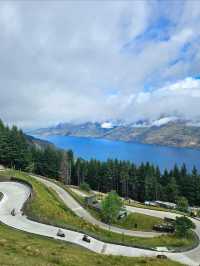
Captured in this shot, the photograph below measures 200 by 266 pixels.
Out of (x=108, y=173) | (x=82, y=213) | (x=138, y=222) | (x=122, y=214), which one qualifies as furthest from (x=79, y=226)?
(x=108, y=173)

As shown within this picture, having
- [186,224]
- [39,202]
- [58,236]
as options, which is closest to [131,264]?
[58,236]

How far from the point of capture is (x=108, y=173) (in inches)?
4186

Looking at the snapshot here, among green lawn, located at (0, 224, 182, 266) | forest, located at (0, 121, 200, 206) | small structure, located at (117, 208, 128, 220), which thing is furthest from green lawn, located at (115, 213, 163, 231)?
forest, located at (0, 121, 200, 206)

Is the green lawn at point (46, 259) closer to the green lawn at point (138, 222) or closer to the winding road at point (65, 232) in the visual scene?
the winding road at point (65, 232)

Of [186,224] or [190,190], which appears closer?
[186,224]

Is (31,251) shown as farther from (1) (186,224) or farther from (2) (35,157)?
(2) (35,157)

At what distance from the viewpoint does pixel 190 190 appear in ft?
317

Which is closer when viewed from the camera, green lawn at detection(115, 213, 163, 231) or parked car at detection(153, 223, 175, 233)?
parked car at detection(153, 223, 175, 233)

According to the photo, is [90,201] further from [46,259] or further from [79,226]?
[46,259]

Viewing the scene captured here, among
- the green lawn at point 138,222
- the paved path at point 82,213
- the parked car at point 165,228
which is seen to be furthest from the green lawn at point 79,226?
the green lawn at point 138,222

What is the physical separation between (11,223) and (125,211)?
92.3 feet

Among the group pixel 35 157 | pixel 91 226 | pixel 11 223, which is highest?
pixel 35 157

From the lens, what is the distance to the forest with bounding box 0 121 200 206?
9688 cm

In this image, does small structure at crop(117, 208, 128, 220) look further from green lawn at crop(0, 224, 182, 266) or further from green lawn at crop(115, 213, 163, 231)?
green lawn at crop(0, 224, 182, 266)
